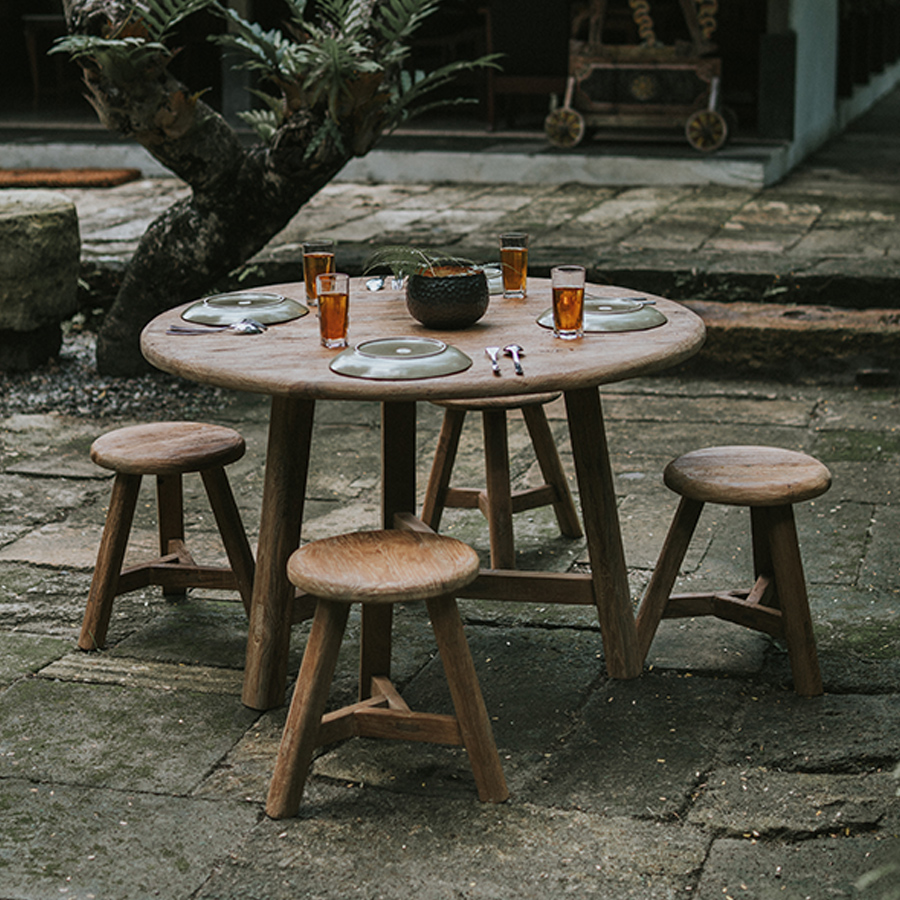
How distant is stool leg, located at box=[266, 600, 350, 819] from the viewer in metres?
2.53

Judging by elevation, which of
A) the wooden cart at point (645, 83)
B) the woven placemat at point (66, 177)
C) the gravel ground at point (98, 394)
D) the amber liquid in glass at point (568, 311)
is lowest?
the gravel ground at point (98, 394)

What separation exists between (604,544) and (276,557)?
77cm

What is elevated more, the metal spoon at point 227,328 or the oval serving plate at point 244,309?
the oval serving plate at point 244,309

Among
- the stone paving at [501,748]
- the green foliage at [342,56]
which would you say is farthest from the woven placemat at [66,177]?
the stone paving at [501,748]

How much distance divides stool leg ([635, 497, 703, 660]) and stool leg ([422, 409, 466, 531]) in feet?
3.07

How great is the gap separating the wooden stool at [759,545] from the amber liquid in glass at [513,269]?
621 millimetres

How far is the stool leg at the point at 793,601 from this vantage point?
118 inches

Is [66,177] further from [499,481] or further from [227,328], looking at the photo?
[227,328]

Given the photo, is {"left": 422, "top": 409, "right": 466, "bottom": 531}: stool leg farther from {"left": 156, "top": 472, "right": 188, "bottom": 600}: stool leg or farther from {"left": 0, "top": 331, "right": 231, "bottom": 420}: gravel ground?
{"left": 0, "top": 331, "right": 231, "bottom": 420}: gravel ground

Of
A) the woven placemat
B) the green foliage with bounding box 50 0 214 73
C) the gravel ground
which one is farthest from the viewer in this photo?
the woven placemat

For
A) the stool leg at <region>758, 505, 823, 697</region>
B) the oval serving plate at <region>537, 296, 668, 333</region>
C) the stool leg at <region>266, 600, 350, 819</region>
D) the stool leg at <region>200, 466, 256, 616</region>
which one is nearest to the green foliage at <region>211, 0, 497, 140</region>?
the oval serving plate at <region>537, 296, 668, 333</region>

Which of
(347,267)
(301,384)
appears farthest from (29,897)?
(347,267)


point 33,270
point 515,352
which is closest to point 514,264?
point 515,352

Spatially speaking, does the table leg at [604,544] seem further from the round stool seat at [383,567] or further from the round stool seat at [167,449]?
the round stool seat at [167,449]
